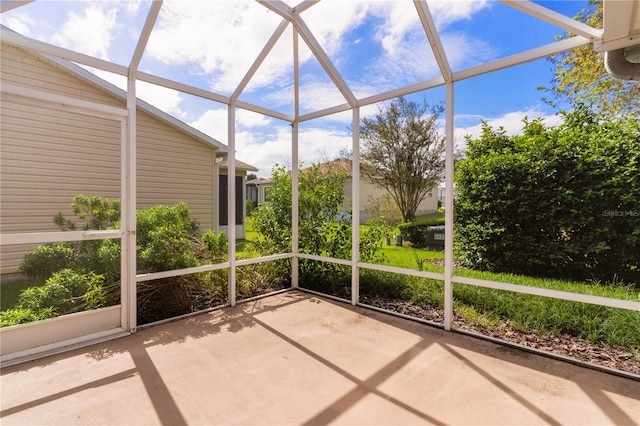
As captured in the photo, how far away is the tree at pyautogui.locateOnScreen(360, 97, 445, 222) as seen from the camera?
978 cm

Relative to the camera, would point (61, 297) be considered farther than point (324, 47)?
No

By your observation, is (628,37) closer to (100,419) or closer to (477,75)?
(477,75)

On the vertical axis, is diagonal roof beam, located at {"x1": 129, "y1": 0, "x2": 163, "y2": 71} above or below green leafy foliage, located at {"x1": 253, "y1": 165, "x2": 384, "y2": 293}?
above

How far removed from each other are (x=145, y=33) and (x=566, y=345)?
539 cm

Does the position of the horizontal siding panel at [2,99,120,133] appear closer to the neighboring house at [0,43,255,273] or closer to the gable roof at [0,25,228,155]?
the neighboring house at [0,43,255,273]

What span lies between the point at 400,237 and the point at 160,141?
640cm

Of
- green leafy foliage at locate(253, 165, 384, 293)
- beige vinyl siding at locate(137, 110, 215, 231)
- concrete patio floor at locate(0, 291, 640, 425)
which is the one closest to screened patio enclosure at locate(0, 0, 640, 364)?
concrete patio floor at locate(0, 291, 640, 425)

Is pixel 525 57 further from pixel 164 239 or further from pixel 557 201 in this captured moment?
pixel 164 239

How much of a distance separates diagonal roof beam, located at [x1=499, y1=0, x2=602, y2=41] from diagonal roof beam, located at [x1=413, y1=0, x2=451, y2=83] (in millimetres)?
700

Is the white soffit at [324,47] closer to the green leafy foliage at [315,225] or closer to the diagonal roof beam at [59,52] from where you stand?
the diagonal roof beam at [59,52]

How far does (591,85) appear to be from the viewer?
527 cm

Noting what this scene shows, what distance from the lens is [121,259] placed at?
335 cm

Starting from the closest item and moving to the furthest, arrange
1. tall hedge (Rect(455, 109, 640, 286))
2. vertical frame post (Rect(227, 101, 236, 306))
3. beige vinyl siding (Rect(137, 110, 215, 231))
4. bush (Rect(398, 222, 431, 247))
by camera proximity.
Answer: tall hedge (Rect(455, 109, 640, 286)) < beige vinyl siding (Rect(137, 110, 215, 231)) < vertical frame post (Rect(227, 101, 236, 306)) < bush (Rect(398, 222, 431, 247))

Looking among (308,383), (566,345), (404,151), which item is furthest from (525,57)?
(404,151)
